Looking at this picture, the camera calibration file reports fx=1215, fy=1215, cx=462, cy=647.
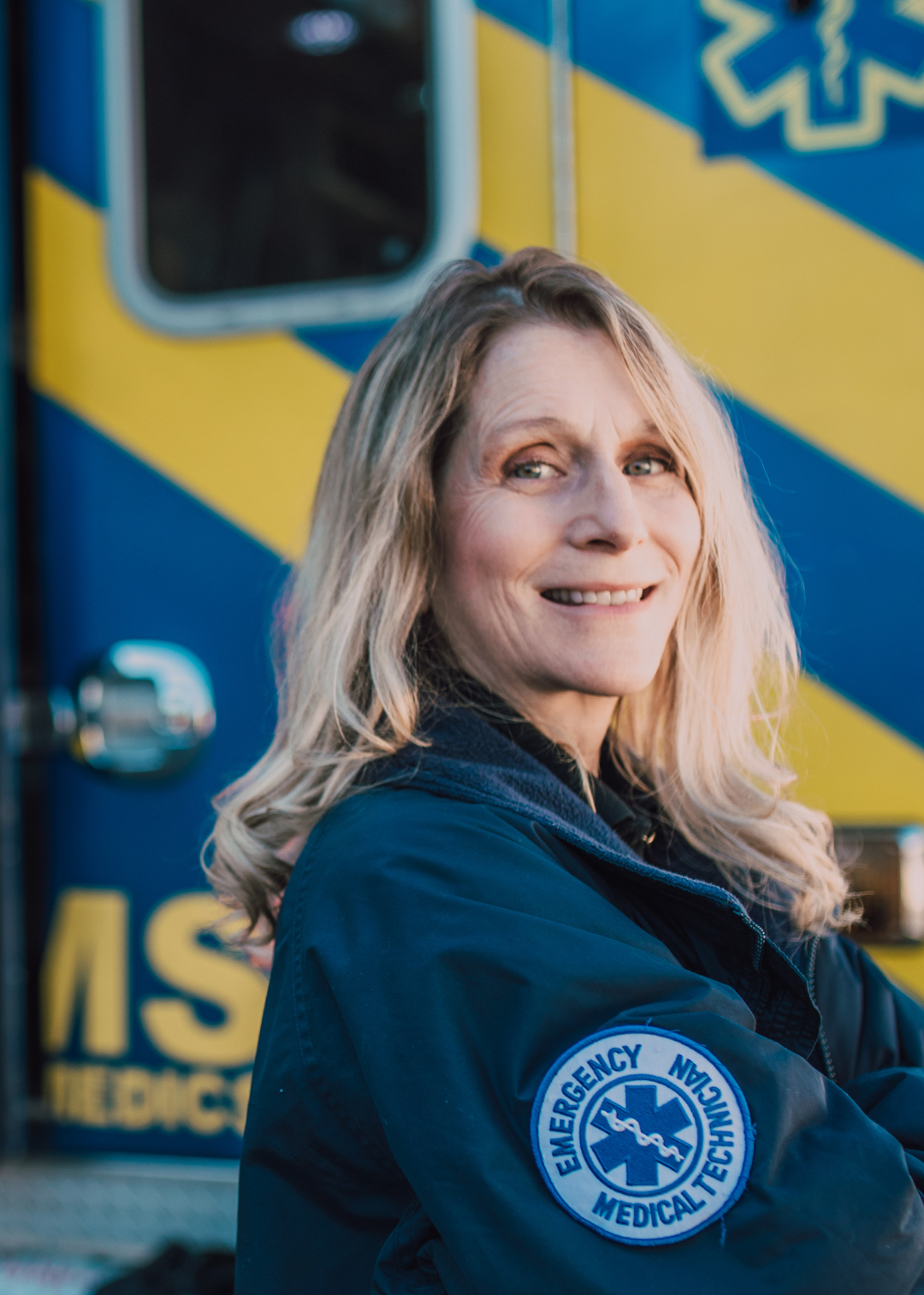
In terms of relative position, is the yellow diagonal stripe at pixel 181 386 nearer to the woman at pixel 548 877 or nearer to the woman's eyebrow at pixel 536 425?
the woman at pixel 548 877

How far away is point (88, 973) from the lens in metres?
1.62

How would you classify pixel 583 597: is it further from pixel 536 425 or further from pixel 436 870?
pixel 436 870

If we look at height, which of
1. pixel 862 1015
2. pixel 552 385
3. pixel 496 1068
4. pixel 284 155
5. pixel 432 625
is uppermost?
pixel 284 155

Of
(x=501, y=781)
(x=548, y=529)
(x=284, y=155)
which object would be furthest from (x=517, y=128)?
(x=501, y=781)

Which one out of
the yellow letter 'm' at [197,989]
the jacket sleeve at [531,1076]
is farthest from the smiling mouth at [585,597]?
the yellow letter 'm' at [197,989]

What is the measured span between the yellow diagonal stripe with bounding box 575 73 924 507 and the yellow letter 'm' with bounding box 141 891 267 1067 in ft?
3.11

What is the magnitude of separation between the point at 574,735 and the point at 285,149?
0.91 m

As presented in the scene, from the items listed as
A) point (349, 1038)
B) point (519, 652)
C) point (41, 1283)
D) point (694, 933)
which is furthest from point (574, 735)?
point (41, 1283)

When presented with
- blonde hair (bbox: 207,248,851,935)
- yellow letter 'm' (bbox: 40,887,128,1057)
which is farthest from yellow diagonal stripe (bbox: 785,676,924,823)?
yellow letter 'm' (bbox: 40,887,128,1057)

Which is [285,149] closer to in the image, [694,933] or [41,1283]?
[694,933]

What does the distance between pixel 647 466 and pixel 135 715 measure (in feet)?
2.61

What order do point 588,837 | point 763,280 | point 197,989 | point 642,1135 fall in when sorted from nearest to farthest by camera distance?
point 642,1135 < point 588,837 < point 763,280 < point 197,989

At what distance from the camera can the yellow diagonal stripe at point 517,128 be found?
149 cm

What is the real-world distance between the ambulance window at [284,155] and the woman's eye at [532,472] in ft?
1.76
